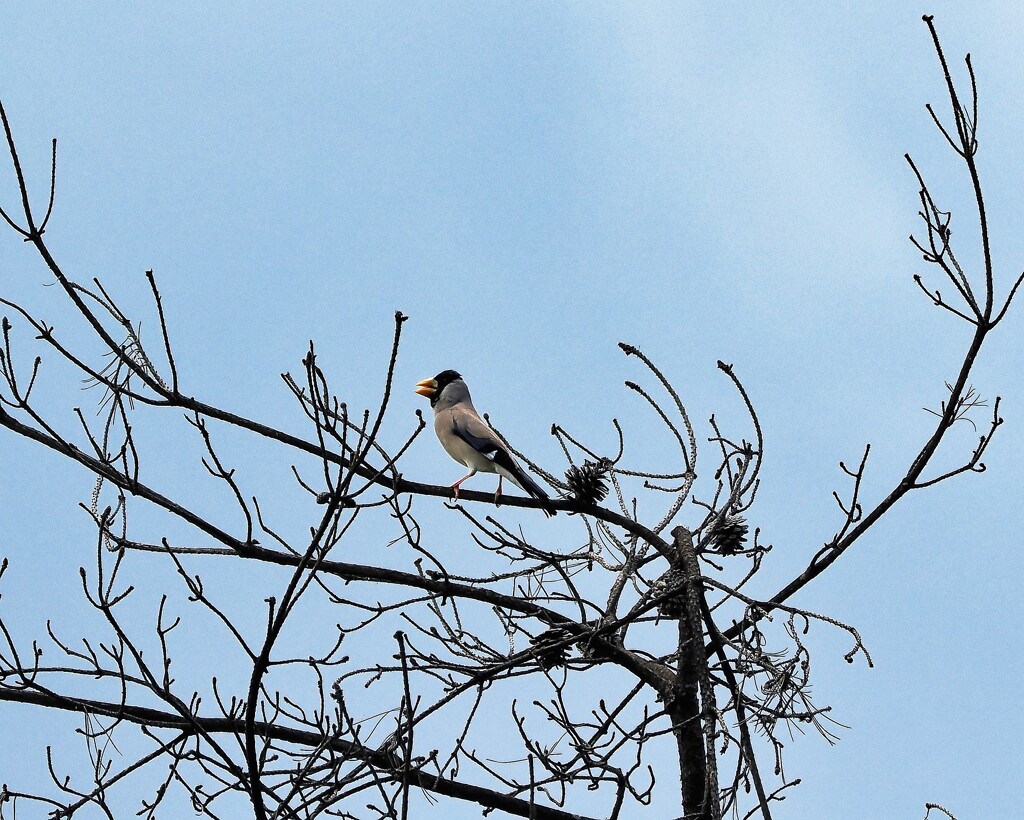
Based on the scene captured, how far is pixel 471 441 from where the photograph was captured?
5.92 m

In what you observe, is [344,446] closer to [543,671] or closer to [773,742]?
[543,671]

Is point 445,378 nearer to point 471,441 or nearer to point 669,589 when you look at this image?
point 471,441

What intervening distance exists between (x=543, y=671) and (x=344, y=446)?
181 cm

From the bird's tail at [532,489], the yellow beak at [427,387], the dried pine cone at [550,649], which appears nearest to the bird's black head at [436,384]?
the yellow beak at [427,387]

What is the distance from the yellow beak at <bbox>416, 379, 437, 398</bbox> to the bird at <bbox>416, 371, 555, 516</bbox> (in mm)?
53

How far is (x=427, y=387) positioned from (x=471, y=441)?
1.27 meters

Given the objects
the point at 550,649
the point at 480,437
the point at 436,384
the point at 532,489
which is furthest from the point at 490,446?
the point at 550,649

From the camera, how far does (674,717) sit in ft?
14.8

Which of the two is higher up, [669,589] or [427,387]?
[427,387]

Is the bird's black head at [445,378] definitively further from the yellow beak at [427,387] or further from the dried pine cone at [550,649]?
the dried pine cone at [550,649]

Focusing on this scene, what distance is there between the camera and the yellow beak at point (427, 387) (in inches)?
279

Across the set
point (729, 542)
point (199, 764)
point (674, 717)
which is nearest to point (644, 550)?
Result: point (729, 542)

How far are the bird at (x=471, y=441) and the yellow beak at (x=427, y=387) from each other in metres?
0.05

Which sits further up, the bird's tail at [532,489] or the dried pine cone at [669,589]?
the bird's tail at [532,489]
